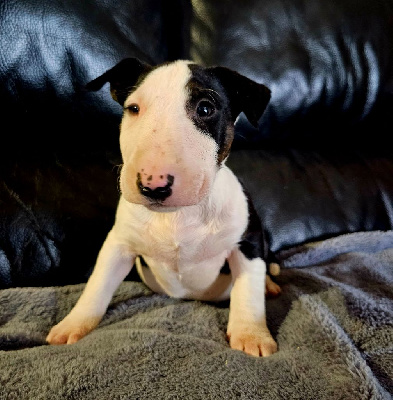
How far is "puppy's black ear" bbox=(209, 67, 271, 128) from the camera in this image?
0.92 meters

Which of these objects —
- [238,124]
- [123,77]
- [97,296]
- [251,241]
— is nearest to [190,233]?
[251,241]

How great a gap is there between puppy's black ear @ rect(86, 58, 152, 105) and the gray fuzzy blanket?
55 cm

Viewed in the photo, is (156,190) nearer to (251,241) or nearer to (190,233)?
(190,233)

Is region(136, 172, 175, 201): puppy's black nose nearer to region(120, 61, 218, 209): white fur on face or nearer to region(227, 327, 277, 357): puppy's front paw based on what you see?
region(120, 61, 218, 209): white fur on face

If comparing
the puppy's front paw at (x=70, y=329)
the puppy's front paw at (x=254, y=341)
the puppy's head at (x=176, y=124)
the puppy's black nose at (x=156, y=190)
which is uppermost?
the puppy's head at (x=176, y=124)

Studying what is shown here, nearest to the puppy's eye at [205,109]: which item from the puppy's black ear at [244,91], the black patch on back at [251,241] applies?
the puppy's black ear at [244,91]

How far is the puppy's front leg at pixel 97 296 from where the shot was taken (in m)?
0.93

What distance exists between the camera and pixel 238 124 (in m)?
1.48

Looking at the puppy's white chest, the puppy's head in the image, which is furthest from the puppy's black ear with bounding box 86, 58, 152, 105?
the puppy's white chest

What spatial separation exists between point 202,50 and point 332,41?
19.8 inches

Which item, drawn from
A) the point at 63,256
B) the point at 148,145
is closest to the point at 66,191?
the point at 63,256

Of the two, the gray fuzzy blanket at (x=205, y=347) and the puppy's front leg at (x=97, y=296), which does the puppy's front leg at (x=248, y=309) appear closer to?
the gray fuzzy blanket at (x=205, y=347)

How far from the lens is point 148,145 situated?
0.71 m

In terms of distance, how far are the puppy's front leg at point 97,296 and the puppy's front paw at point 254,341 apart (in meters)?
0.33
